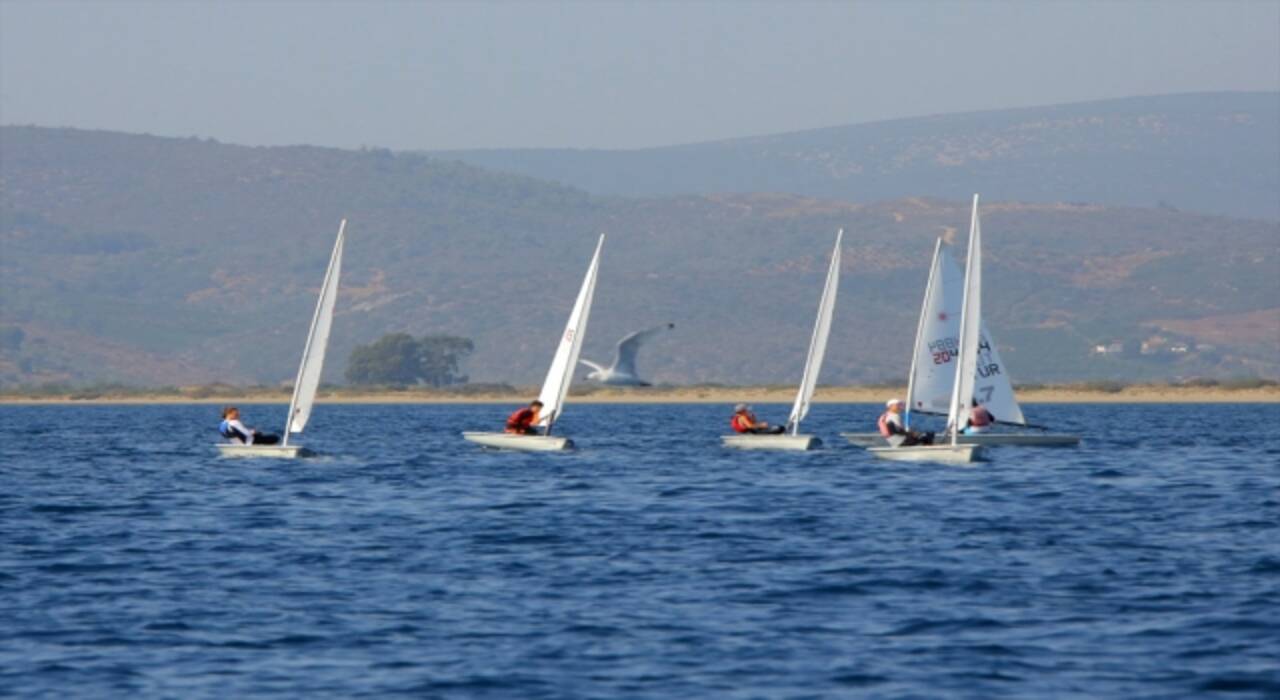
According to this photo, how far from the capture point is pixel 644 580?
2567 centimetres

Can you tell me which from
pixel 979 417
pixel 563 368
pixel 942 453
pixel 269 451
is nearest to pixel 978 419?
pixel 979 417

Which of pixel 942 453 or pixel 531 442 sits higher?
pixel 942 453

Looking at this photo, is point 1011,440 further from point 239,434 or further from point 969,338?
point 239,434

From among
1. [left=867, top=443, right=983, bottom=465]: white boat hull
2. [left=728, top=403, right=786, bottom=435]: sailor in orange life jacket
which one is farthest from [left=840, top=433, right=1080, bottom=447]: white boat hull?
[left=867, top=443, right=983, bottom=465]: white boat hull

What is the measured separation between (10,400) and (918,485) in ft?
367

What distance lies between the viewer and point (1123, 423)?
251ft

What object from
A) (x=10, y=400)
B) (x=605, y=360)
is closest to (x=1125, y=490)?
(x=10, y=400)

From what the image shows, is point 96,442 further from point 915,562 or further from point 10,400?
point 10,400

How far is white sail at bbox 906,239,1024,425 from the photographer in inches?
2087

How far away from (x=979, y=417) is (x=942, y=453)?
257 inches

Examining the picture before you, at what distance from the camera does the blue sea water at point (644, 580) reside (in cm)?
1950

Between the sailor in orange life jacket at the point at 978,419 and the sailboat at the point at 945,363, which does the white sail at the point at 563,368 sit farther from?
the sailor in orange life jacket at the point at 978,419

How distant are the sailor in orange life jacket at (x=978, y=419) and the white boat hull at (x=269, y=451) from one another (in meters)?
15.1

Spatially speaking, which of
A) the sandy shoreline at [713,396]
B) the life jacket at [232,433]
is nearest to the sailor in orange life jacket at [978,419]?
the life jacket at [232,433]
